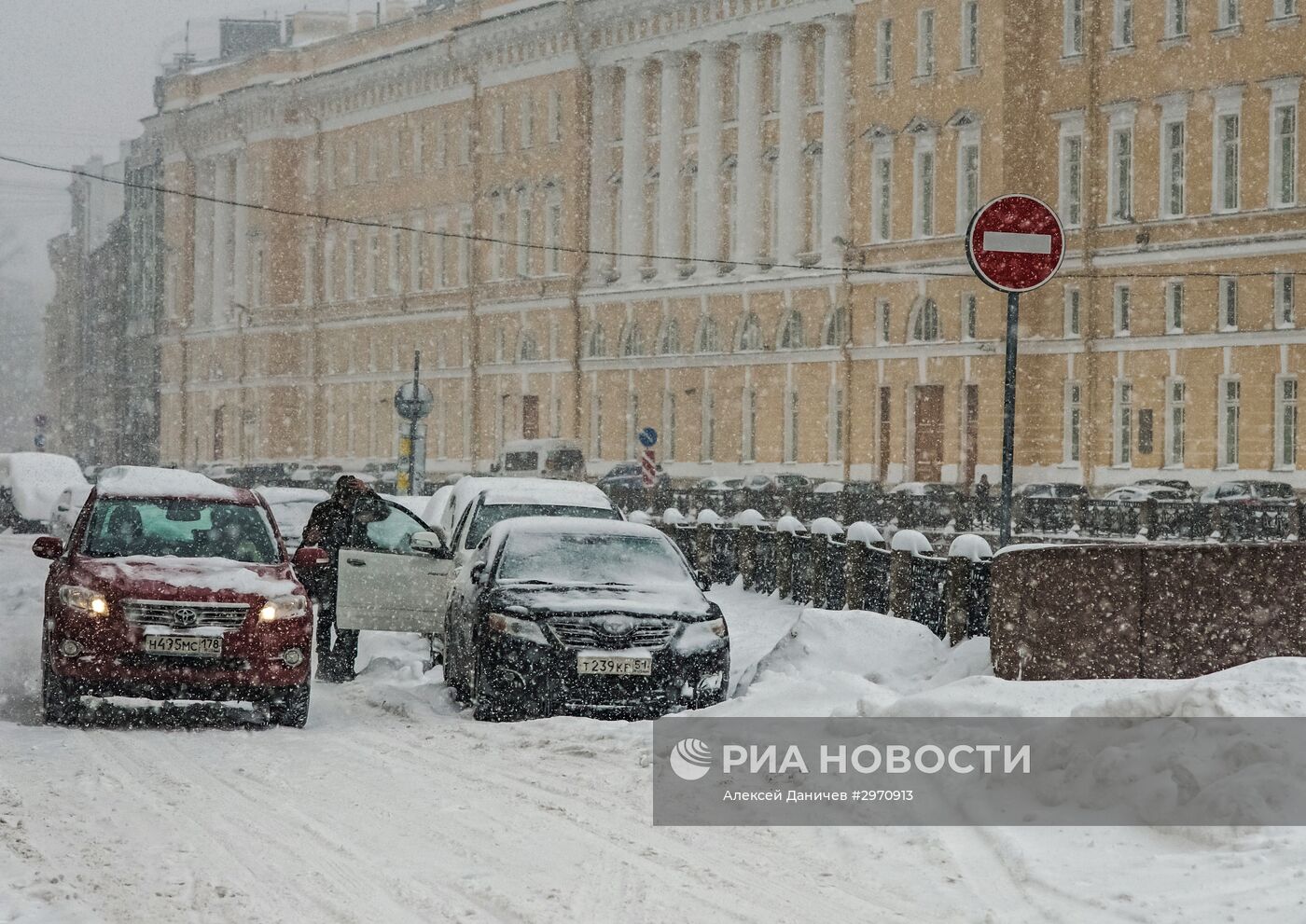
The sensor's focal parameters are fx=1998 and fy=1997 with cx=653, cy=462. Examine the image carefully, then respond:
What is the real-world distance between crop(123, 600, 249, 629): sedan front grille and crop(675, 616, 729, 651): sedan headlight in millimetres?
2702

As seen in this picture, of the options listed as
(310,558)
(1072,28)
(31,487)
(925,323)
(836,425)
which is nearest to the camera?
(310,558)

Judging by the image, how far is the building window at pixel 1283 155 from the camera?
4797 cm

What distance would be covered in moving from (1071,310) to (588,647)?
41.6 m

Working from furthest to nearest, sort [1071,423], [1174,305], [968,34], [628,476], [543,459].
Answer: [543,459]
[628,476]
[968,34]
[1071,423]
[1174,305]

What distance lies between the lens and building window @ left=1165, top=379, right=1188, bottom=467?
163 feet

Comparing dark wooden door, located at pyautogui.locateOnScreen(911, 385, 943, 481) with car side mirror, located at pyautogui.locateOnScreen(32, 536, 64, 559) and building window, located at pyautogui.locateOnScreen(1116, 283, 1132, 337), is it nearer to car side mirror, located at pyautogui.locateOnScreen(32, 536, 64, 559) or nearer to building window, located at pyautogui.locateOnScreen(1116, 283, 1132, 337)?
building window, located at pyautogui.locateOnScreen(1116, 283, 1132, 337)

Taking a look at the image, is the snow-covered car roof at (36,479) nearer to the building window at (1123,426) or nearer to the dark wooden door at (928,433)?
the dark wooden door at (928,433)

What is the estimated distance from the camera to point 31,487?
136 ft

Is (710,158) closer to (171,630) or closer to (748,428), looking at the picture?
(748,428)

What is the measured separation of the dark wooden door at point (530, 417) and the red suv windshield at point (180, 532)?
2244 inches

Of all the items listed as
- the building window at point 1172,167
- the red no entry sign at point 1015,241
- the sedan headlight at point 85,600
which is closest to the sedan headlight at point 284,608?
the sedan headlight at point 85,600

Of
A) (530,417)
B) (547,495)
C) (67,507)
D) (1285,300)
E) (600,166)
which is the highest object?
(600,166)

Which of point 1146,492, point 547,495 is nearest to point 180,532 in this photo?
point 547,495

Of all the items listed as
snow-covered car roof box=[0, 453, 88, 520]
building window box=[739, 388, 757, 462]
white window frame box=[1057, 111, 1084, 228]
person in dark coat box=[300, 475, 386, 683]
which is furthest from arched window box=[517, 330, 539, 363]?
person in dark coat box=[300, 475, 386, 683]
